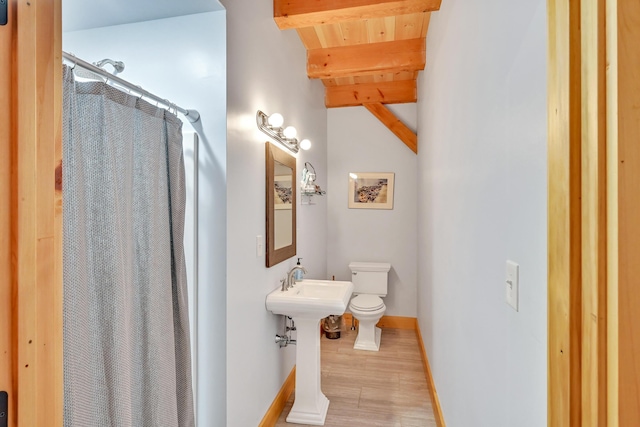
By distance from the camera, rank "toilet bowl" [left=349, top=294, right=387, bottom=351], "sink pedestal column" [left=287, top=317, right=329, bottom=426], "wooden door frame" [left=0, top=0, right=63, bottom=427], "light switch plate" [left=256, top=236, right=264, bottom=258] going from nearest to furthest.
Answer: "wooden door frame" [left=0, top=0, right=63, bottom=427], "light switch plate" [left=256, top=236, right=264, bottom=258], "sink pedestal column" [left=287, top=317, right=329, bottom=426], "toilet bowl" [left=349, top=294, right=387, bottom=351]

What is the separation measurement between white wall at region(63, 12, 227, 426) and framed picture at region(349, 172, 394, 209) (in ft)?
7.94

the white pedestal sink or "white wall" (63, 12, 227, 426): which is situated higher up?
"white wall" (63, 12, 227, 426)

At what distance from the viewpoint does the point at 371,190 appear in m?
3.69

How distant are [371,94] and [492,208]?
286 centimetres

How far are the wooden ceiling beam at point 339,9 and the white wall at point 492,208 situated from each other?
204 millimetres

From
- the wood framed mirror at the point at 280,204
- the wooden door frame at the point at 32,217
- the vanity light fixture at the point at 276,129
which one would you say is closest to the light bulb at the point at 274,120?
the vanity light fixture at the point at 276,129

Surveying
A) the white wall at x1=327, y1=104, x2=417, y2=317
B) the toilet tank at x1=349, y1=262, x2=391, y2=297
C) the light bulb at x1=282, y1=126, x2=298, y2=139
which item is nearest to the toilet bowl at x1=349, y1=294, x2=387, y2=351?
the toilet tank at x1=349, y1=262, x2=391, y2=297

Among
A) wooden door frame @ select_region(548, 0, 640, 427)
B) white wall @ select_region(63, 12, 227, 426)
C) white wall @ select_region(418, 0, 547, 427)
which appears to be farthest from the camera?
white wall @ select_region(63, 12, 227, 426)

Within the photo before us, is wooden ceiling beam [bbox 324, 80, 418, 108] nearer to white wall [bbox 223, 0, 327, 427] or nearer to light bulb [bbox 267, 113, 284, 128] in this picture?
white wall [bbox 223, 0, 327, 427]

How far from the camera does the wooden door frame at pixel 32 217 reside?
536 mm

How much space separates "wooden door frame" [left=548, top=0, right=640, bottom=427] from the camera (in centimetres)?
43

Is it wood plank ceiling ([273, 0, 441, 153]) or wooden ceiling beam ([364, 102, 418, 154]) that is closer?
wood plank ceiling ([273, 0, 441, 153])

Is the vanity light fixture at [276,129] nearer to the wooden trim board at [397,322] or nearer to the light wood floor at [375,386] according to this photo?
the light wood floor at [375,386]
